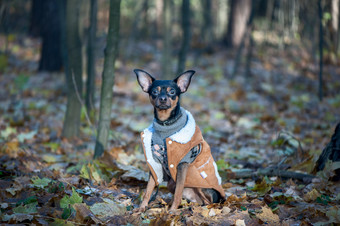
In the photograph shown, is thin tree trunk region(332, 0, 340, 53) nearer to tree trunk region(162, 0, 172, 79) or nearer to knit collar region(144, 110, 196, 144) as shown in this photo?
tree trunk region(162, 0, 172, 79)

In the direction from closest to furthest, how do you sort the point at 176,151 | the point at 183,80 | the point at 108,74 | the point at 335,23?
the point at 176,151 < the point at 183,80 < the point at 108,74 < the point at 335,23

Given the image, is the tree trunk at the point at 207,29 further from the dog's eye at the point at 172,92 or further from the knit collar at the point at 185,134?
the knit collar at the point at 185,134

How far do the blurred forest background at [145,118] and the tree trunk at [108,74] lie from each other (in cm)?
1

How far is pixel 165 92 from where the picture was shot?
378cm

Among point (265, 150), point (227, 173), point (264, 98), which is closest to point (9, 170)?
point (227, 173)

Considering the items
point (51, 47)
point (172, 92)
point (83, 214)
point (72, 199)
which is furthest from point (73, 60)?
point (51, 47)

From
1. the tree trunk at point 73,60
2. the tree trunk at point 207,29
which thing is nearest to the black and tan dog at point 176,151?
the tree trunk at point 73,60

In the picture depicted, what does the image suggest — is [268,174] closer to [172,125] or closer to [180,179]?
[180,179]

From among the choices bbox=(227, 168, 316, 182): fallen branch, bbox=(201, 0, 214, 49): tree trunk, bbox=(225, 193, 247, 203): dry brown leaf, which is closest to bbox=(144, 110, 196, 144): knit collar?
bbox=(225, 193, 247, 203): dry brown leaf

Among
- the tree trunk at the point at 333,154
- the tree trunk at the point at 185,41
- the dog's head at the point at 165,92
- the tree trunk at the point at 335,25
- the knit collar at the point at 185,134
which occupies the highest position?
the tree trunk at the point at 335,25

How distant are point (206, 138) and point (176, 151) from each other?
143 inches

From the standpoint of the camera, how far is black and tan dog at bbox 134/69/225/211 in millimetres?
3670

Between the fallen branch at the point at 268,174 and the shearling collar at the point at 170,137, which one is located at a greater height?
the shearling collar at the point at 170,137

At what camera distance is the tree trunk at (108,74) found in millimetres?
5035
